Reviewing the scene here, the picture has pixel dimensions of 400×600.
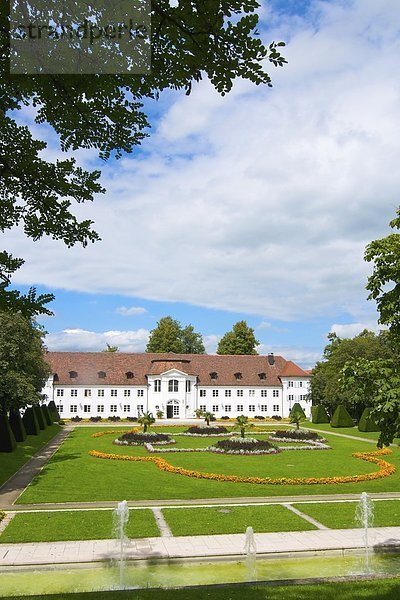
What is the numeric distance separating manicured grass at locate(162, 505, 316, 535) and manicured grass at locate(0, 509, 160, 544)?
0.82 meters

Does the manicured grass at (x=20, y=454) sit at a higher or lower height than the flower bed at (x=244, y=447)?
lower

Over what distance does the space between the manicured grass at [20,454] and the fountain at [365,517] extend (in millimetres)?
15252

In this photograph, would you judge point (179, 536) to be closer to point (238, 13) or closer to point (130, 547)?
point (130, 547)

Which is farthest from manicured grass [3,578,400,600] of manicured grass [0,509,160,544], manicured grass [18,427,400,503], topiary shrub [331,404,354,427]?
topiary shrub [331,404,354,427]

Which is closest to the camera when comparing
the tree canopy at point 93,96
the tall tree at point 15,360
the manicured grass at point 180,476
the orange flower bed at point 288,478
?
the tree canopy at point 93,96

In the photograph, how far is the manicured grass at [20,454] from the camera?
85.1 feet

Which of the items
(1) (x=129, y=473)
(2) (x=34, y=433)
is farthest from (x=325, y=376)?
(1) (x=129, y=473)

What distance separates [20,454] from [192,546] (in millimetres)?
22011

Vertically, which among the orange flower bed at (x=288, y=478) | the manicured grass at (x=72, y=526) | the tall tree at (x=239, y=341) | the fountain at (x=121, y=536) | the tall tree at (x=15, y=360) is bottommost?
the orange flower bed at (x=288, y=478)

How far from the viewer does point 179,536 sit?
1416cm

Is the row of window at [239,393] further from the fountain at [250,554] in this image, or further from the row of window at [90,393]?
the fountain at [250,554]

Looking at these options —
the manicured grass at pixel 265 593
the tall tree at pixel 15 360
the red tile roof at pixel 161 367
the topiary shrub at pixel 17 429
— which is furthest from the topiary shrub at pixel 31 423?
the manicured grass at pixel 265 593

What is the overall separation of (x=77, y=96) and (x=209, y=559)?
35.9 feet

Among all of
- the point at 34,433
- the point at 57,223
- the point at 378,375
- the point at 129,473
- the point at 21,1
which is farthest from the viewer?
the point at 34,433
